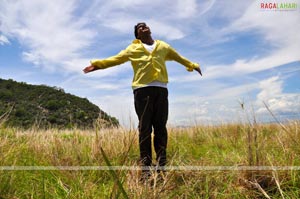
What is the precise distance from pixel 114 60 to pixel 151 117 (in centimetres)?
80

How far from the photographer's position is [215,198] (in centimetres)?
283

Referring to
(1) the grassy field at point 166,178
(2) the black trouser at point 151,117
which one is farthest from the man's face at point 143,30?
(1) the grassy field at point 166,178

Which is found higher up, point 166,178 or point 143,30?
point 143,30

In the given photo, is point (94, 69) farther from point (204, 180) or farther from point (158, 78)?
point (204, 180)

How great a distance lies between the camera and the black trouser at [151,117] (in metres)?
4.04

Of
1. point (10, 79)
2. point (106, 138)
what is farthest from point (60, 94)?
point (106, 138)

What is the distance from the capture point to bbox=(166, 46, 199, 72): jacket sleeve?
15.0ft

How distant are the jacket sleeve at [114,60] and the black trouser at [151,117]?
1.41 ft

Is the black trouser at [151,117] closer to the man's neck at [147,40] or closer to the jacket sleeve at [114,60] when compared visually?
the jacket sleeve at [114,60]

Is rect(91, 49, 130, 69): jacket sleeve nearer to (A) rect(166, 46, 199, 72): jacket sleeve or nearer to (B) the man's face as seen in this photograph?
(B) the man's face

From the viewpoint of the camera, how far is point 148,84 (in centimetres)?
406

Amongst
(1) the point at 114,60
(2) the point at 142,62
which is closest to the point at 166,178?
(2) the point at 142,62

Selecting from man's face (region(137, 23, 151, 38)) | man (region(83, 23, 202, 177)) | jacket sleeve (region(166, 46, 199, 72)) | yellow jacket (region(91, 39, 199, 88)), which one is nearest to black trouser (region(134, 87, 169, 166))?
man (region(83, 23, 202, 177))

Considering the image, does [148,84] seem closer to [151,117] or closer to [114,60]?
[151,117]
